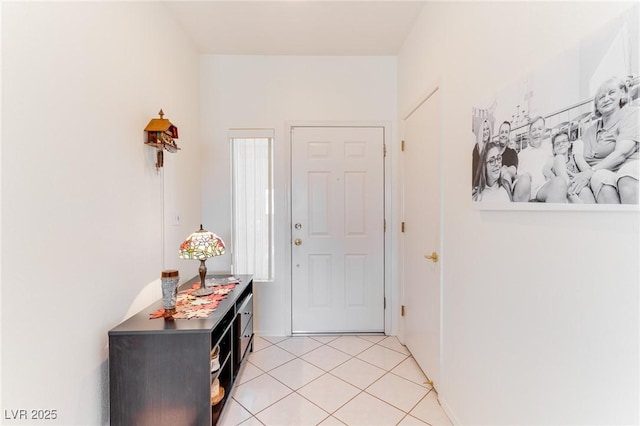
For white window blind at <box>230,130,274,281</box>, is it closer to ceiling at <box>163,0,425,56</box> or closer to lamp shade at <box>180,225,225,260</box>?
ceiling at <box>163,0,425,56</box>

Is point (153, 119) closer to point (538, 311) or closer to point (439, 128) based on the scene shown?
point (439, 128)

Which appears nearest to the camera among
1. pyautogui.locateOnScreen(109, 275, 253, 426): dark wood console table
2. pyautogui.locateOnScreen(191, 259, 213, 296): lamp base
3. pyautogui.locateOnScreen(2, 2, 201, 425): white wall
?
pyautogui.locateOnScreen(2, 2, 201, 425): white wall

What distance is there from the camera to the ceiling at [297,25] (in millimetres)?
2160

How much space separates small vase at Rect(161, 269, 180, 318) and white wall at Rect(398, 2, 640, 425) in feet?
5.16

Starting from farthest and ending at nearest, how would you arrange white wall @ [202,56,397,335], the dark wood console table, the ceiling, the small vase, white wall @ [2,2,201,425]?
white wall @ [202,56,397,335]
the ceiling
the small vase
the dark wood console table
white wall @ [2,2,201,425]

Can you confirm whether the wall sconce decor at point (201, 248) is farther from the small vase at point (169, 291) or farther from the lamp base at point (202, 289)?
the small vase at point (169, 291)

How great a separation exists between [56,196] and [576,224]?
1.86 m

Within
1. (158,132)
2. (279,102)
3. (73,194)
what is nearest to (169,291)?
(73,194)

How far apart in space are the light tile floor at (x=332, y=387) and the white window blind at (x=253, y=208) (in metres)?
0.75

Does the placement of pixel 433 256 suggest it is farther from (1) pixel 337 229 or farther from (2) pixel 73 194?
(2) pixel 73 194

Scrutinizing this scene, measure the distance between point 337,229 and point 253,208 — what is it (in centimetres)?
87

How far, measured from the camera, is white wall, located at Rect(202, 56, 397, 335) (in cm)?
288

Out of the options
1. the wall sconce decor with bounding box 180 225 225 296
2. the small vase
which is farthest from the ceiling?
the small vase

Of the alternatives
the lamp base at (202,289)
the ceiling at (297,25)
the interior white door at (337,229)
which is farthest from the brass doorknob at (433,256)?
the ceiling at (297,25)
